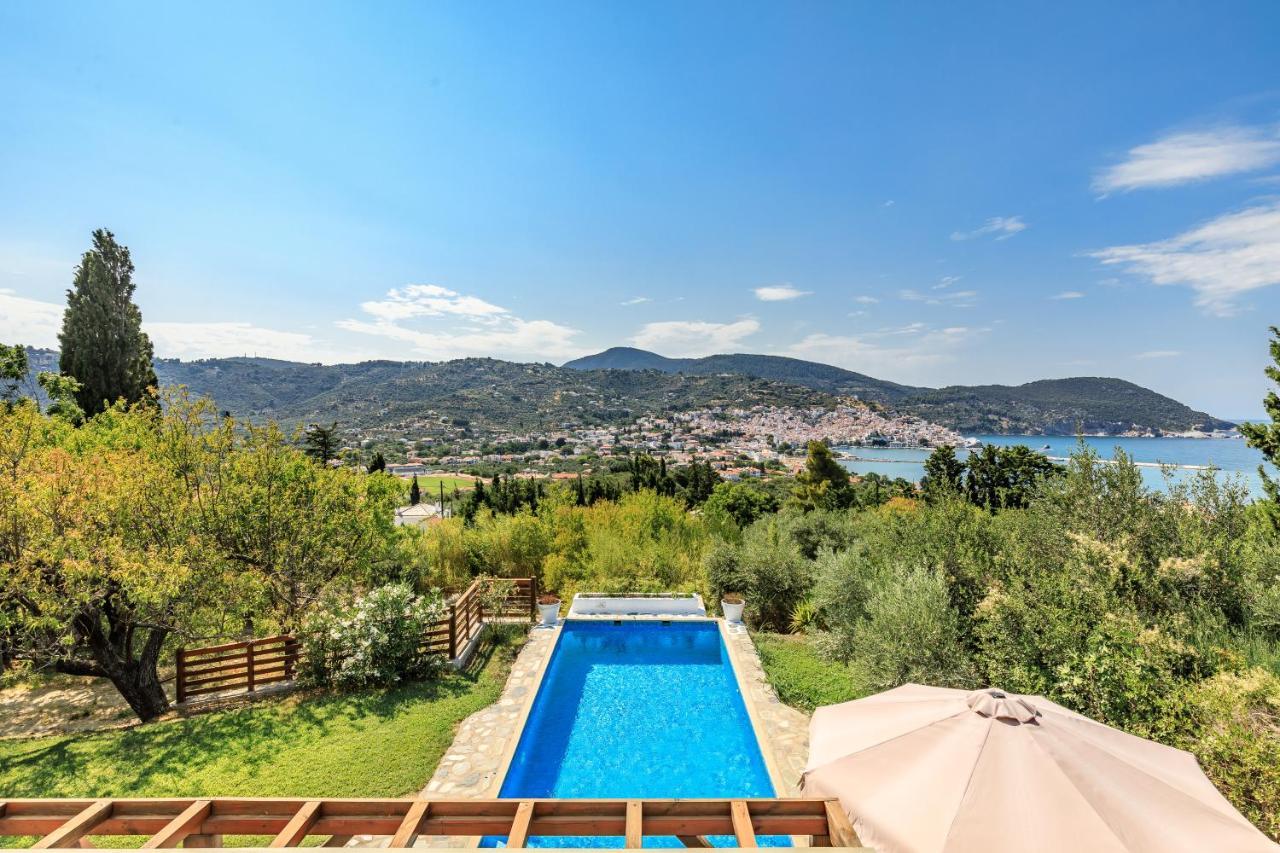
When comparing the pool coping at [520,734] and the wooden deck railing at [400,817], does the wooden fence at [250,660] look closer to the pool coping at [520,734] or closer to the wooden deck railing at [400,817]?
the pool coping at [520,734]

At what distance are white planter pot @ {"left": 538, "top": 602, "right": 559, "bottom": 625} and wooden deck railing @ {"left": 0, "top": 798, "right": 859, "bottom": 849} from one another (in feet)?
29.4

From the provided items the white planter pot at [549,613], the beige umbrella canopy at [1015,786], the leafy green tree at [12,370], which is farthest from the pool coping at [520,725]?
the leafy green tree at [12,370]

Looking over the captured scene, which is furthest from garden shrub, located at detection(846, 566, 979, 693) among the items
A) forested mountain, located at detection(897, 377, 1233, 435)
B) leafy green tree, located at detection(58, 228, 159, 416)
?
forested mountain, located at detection(897, 377, 1233, 435)

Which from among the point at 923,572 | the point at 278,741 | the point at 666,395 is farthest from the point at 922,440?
the point at 278,741

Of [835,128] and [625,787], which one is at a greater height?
[835,128]

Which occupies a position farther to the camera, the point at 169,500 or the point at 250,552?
the point at 250,552

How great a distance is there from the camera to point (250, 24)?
877 cm

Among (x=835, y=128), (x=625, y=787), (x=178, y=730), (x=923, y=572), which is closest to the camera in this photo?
(x=625, y=787)

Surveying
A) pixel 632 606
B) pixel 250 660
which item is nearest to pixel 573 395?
pixel 632 606

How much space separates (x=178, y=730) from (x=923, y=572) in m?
10.3

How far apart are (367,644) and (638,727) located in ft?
14.5

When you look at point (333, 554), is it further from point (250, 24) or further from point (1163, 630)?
point (1163, 630)

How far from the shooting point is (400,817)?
2604 millimetres

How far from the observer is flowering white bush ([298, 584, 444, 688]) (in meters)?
8.31
